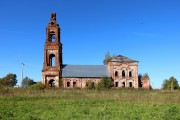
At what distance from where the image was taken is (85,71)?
75750mm

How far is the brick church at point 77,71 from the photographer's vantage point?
71.7 metres

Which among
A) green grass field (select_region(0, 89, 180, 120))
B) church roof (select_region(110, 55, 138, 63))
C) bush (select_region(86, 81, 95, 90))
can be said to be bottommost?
green grass field (select_region(0, 89, 180, 120))

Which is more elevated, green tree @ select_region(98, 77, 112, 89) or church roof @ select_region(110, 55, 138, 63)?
church roof @ select_region(110, 55, 138, 63)

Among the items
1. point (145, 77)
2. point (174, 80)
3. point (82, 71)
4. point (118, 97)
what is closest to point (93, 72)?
point (82, 71)

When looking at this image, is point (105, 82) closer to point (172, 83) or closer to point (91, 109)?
point (172, 83)

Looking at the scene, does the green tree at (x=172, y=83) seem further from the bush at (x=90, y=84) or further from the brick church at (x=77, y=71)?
the bush at (x=90, y=84)

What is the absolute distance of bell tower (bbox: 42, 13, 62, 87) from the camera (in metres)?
71.3

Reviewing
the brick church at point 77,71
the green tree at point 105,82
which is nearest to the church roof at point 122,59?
the brick church at point 77,71

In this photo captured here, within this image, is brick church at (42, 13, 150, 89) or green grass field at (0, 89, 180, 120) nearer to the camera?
green grass field at (0, 89, 180, 120)

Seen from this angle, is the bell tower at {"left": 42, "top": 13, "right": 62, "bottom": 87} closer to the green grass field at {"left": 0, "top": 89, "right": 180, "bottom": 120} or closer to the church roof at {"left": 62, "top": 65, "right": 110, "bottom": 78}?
the church roof at {"left": 62, "top": 65, "right": 110, "bottom": 78}

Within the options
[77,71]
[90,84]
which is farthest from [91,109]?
[77,71]

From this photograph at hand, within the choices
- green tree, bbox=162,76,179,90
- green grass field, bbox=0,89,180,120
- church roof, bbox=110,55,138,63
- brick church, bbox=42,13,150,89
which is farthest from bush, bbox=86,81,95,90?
green grass field, bbox=0,89,180,120

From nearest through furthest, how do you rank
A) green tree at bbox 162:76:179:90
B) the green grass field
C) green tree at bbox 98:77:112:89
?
the green grass field
green tree at bbox 98:77:112:89
green tree at bbox 162:76:179:90

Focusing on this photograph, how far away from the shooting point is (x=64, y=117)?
45.8ft
